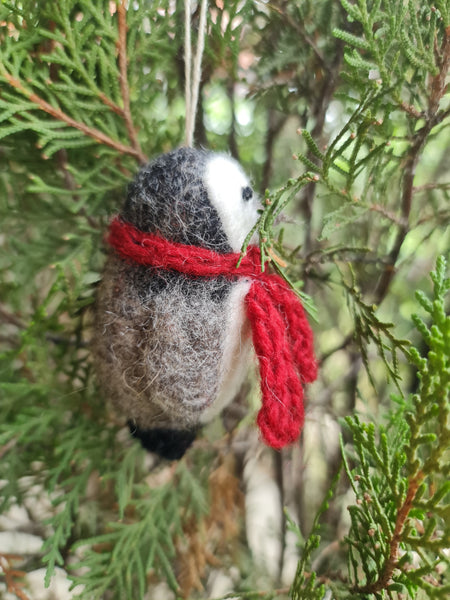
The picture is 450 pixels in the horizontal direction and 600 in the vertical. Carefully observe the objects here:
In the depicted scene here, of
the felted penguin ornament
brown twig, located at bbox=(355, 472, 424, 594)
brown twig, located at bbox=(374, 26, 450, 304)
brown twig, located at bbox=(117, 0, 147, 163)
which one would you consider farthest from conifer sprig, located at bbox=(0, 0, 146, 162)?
brown twig, located at bbox=(355, 472, 424, 594)

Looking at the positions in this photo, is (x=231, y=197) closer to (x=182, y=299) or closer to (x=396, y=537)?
(x=182, y=299)

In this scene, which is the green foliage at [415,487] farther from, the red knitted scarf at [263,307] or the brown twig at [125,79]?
the brown twig at [125,79]

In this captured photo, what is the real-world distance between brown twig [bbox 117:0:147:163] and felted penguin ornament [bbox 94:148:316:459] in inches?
4.3

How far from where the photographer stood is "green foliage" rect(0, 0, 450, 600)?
0.44 metres

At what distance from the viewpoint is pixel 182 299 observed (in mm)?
448

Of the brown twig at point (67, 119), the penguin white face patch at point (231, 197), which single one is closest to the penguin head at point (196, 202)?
the penguin white face patch at point (231, 197)

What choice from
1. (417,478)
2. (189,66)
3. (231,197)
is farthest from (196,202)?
(417,478)

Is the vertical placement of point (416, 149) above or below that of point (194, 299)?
above

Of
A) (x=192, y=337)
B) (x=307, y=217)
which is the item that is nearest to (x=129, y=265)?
(x=192, y=337)

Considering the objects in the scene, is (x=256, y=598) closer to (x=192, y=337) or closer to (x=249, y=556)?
(x=249, y=556)

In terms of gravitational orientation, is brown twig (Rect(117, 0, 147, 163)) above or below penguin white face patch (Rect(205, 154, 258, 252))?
above

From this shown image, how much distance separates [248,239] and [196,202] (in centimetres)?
8

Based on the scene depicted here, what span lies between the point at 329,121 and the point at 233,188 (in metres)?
0.38

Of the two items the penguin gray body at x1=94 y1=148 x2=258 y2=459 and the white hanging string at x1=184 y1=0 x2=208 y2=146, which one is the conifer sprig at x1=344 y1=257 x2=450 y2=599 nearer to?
the penguin gray body at x1=94 y1=148 x2=258 y2=459
